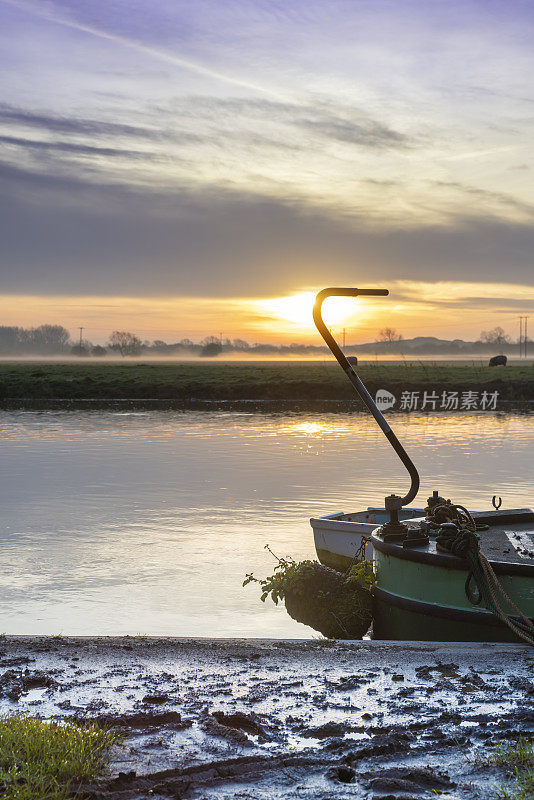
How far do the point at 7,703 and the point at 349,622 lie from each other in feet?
16.0

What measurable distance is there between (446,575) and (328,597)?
6.47 ft

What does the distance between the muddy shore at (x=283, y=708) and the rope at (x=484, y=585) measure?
1.07 ft

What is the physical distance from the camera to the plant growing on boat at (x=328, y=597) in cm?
1042

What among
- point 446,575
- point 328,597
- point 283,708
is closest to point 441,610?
point 446,575

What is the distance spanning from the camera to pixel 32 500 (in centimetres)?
2205

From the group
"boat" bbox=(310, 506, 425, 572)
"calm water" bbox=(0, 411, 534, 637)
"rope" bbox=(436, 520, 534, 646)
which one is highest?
"rope" bbox=(436, 520, 534, 646)

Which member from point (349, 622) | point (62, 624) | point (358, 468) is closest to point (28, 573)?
point (62, 624)

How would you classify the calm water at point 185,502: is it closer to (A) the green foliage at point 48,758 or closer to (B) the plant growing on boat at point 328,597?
(B) the plant growing on boat at point 328,597

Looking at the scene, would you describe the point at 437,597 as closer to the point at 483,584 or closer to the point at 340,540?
the point at 483,584

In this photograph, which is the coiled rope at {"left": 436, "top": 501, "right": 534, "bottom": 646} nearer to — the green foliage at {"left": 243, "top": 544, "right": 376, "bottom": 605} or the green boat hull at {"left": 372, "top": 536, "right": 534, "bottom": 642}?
the green boat hull at {"left": 372, "top": 536, "right": 534, "bottom": 642}

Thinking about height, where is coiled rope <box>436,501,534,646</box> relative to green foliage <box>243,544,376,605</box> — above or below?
above

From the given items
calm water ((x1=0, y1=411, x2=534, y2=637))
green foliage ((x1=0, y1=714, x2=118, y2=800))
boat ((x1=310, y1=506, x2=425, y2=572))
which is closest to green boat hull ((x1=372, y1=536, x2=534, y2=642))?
calm water ((x1=0, y1=411, x2=534, y2=637))

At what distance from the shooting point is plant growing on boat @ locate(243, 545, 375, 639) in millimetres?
10422

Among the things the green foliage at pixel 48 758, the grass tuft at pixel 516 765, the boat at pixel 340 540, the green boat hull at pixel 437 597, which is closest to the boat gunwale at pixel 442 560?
the green boat hull at pixel 437 597
